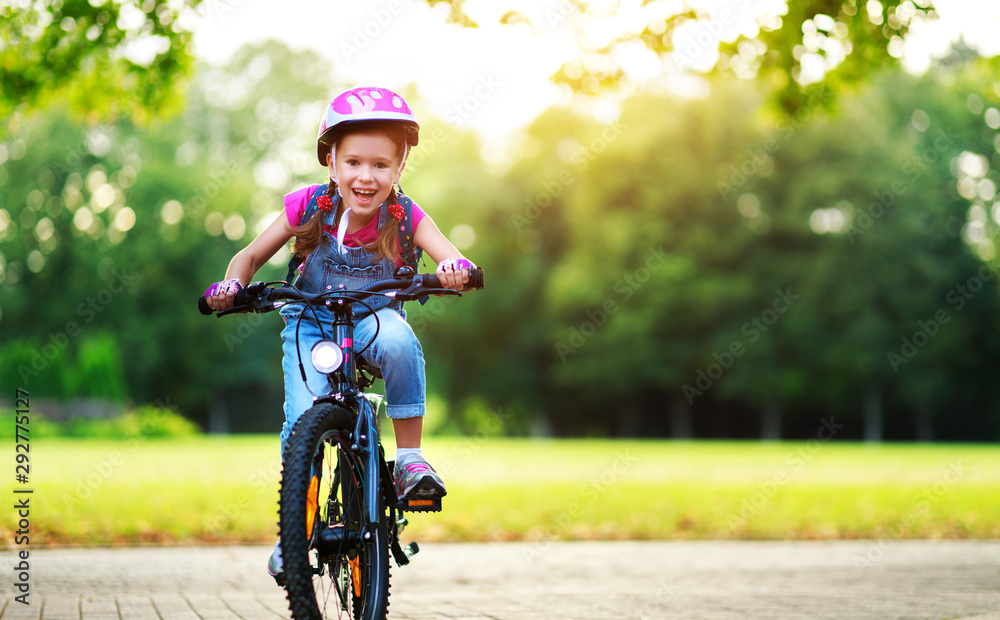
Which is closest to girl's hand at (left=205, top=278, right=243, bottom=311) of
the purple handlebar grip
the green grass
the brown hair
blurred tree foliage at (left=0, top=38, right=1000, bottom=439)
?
the purple handlebar grip

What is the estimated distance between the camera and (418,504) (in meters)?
3.68

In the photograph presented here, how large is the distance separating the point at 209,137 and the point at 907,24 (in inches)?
1379

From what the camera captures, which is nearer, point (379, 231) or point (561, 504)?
point (379, 231)

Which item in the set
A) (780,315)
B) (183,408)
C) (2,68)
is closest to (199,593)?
(2,68)

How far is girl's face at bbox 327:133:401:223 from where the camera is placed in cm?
373

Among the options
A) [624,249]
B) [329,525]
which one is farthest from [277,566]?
[624,249]

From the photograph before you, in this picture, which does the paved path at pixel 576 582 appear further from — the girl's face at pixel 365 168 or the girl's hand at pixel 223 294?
the girl's face at pixel 365 168

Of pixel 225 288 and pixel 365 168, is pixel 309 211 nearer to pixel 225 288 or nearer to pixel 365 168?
pixel 365 168

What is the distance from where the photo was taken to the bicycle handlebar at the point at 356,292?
3.54 metres

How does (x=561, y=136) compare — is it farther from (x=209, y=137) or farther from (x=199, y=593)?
(x=199, y=593)

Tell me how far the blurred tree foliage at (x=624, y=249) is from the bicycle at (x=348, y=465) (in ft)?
100.0

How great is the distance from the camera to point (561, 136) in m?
40.3

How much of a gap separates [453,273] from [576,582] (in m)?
3.77

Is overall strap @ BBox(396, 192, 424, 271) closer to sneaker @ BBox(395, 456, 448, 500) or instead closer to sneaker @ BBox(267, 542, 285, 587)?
sneaker @ BBox(395, 456, 448, 500)
